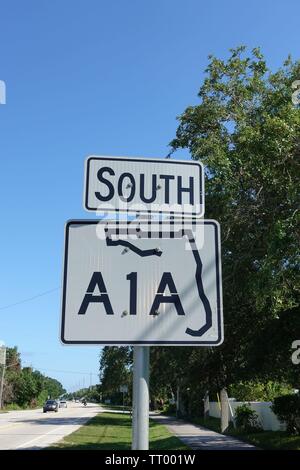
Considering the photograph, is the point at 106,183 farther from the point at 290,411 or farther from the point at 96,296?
the point at 290,411

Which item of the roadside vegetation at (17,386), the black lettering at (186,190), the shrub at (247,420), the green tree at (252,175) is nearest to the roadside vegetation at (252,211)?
the green tree at (252,175)

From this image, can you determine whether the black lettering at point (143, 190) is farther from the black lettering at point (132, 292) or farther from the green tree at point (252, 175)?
the green tree at point (252, 175)

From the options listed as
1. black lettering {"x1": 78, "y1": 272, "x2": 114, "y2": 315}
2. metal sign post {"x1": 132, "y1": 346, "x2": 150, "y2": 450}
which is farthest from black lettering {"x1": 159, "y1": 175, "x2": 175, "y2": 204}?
metal sign post {"x1": 132, "y1": 346, "x2": 150, "y2": 450}

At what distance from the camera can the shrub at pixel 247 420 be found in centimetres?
2695

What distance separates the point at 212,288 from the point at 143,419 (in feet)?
2.17

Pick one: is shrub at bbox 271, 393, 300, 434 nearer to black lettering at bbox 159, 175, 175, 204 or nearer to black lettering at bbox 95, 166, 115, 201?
black lettering at bbox 159, 175, 175, 204

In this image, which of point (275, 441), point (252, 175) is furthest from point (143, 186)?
point (275, 441)

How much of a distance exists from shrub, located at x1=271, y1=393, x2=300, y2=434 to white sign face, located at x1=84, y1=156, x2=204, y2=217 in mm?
20362

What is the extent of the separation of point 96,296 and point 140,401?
508 mm

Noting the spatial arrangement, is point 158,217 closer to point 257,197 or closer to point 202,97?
point 257,197

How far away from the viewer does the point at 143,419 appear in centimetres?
240

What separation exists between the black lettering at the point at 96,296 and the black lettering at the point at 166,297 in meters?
0.20

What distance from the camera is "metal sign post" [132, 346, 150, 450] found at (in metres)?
2.38
